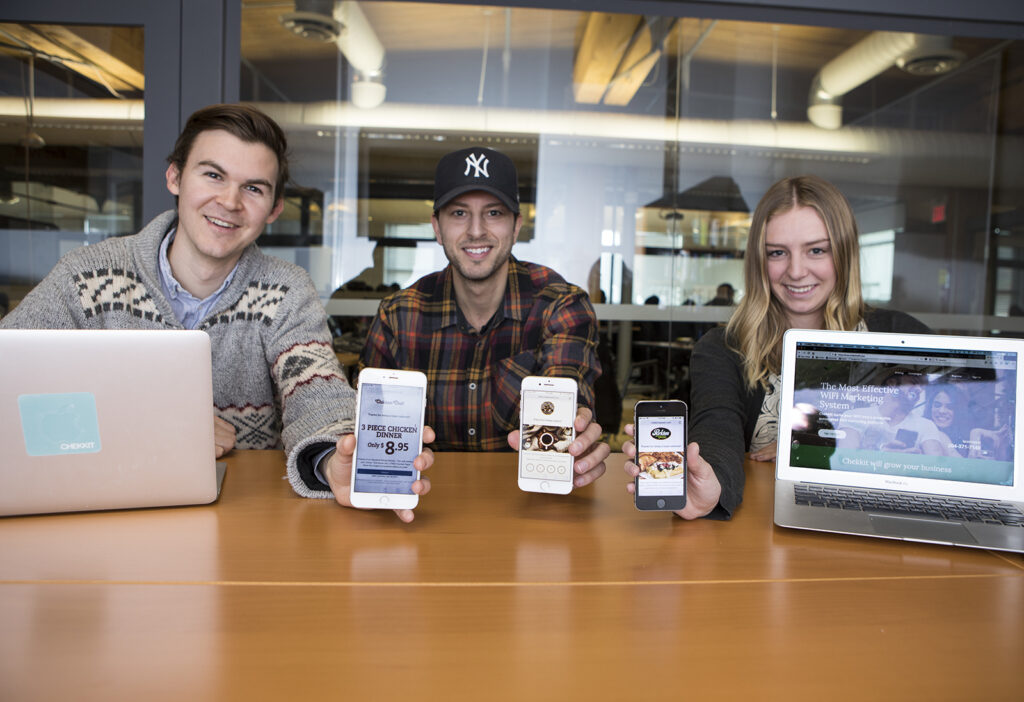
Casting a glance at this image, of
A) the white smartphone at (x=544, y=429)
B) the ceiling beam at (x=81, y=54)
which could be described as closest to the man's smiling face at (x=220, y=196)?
the ceiling beam at (x=81, y=54)

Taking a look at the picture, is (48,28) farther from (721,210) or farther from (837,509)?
(721,210)

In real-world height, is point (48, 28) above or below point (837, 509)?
above

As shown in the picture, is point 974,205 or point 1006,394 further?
point 974,205

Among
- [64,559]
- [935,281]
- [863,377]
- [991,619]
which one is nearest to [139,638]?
[64,559]

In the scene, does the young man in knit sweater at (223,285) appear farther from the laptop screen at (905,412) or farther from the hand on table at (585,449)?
the laptop screen at (905,412)

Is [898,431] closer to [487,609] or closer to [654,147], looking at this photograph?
[487,609]

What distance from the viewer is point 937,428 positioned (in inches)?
51.6

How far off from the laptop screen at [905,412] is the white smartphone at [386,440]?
2.42ft

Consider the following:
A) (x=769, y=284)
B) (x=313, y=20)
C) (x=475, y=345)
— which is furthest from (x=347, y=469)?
(x=313, y=20)

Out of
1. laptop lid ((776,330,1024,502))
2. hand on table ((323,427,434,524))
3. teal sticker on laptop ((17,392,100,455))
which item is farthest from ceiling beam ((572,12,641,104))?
teal sticker on laptop ((17,392,100,455))

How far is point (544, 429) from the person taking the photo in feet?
4.50

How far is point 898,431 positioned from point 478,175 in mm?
1327

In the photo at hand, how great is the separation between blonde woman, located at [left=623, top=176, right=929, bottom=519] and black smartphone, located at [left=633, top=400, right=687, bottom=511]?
54 centimetres

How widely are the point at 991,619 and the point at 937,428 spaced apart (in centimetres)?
49
